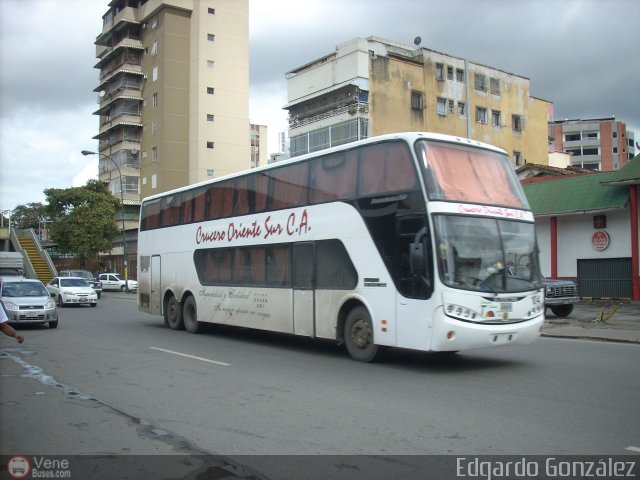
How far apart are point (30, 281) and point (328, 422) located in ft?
50.4

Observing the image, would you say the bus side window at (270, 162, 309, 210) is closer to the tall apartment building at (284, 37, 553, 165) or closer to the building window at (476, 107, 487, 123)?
the tall apartment building at (284, 37, 553, 165)

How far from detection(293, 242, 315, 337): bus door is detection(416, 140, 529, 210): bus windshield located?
3326 millimetres

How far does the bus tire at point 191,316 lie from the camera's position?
54.6ft

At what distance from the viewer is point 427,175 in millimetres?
9719

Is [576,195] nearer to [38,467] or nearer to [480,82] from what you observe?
[38,467]

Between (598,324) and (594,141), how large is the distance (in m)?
94.3

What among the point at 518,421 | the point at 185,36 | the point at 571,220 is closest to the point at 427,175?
the point at 518,421

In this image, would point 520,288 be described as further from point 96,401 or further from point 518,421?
point 96,401

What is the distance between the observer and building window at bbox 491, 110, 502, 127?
5353 centimetres

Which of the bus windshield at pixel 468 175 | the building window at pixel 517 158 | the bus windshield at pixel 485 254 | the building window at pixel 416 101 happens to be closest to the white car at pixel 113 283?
the building window at pixel 416 101

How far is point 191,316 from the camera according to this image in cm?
1702

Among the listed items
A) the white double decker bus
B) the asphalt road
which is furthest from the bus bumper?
the asphalt road

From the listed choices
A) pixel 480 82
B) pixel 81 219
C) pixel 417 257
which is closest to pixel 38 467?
pixel 417 257

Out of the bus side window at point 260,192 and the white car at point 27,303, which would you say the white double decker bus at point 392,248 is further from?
the white car at point 27,303
